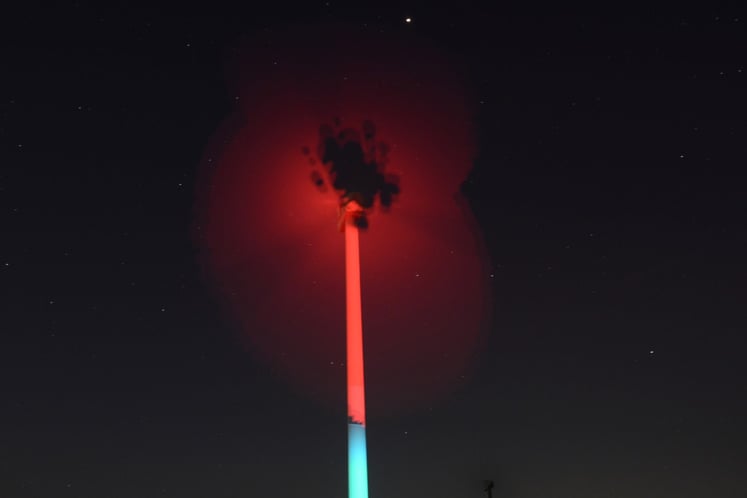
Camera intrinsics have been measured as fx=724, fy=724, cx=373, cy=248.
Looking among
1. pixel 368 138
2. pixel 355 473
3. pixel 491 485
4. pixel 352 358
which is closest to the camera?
pixel 355 473

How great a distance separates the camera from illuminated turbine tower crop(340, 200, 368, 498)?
51.5 feet

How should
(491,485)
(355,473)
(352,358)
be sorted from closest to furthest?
(355,473)
(352,358)
(491,485)

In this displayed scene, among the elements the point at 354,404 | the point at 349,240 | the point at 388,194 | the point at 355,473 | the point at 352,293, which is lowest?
the point at 355,473

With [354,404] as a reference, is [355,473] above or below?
below

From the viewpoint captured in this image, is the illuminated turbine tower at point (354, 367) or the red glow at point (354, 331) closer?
the illuminated turbine tower at point (354, 367)

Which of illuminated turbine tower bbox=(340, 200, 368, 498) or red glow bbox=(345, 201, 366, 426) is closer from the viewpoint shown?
illuminated turbine tower bbox=(340, 200, 368, 498)

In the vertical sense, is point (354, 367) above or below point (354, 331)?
below

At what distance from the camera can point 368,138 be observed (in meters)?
18.7

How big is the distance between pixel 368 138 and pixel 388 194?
1733 mm

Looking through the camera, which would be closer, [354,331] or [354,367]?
[354,367]

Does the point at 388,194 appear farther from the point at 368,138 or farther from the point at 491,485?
the point at 491,485

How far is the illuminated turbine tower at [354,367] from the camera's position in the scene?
1569cm

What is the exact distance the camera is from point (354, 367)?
1702 centimetres

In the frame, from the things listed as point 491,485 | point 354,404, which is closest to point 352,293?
point 354,404
